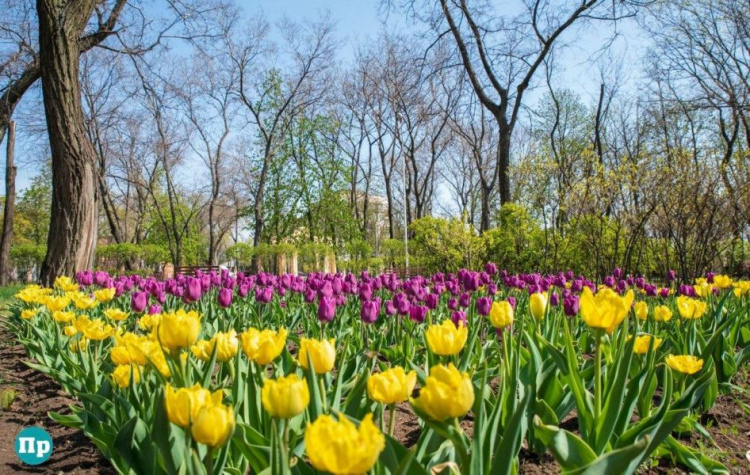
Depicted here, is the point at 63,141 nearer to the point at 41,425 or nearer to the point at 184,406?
the point at 41,425

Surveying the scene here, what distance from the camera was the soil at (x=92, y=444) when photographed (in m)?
1.82

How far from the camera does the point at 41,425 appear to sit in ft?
7.63

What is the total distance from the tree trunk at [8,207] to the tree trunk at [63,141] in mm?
11050

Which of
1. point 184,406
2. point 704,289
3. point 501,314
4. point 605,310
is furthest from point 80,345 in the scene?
point 704,289

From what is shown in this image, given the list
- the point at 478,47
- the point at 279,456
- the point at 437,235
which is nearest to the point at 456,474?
the point at 279,456

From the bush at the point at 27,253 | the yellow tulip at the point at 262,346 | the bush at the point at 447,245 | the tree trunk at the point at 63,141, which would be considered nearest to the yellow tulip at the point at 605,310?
the yellow tulip at the point at 262,346

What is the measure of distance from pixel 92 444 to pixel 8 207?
16.5 m

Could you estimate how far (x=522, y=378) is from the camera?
1942 millimetres

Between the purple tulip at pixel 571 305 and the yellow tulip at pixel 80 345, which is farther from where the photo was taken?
the purple tulip at pixel 571 305

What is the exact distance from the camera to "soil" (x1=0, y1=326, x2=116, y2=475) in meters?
1.85

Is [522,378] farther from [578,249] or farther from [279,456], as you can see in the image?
[578,249]

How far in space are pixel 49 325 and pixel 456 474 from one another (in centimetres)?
359

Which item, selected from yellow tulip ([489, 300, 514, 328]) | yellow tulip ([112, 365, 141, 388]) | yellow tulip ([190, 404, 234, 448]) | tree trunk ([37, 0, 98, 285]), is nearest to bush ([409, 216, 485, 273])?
tree trunk ([37, 0, 98, 285])

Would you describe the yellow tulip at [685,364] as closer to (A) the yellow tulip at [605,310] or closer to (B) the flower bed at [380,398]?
(B) the flower bed at [380,398]
